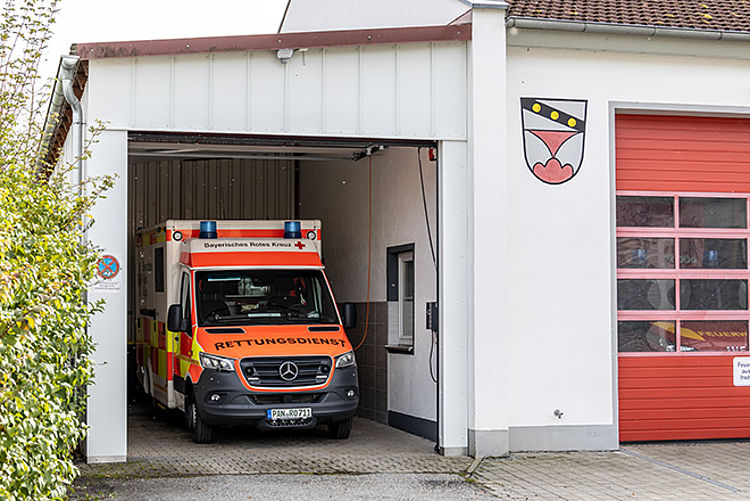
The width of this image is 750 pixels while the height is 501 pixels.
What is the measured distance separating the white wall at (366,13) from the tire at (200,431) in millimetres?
5574

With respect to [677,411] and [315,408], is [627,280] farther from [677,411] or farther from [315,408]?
[315,408]

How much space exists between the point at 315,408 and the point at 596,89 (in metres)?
4.82

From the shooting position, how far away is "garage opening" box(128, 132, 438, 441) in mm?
12773

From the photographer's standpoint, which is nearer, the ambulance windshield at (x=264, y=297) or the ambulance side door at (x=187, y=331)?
the ambulance side door at (x=187, y=331)

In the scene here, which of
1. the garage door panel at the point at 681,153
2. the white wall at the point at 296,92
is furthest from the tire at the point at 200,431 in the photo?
the garage door panel at the point at 681,153

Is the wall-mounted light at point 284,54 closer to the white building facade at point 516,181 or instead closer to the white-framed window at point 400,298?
the white building facade at point 516,181

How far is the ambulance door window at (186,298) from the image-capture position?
12883 mm

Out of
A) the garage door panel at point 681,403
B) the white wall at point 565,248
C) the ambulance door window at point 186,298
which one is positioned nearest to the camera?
the white wall at point 565,248

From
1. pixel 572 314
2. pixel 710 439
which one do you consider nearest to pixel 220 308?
pixel 572 314

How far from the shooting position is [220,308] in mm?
12938

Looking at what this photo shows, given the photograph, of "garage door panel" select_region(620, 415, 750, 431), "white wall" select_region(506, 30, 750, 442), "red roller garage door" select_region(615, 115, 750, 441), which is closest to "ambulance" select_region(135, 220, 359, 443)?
"white wall" select_region(506, 30, 750, 442)

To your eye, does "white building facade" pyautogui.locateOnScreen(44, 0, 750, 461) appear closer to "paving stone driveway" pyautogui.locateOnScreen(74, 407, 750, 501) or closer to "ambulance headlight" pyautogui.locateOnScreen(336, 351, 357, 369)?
"paving stone driveway" pyautogui.locateOnScreen(74, 407, 750, 501)

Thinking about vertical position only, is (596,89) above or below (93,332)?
above

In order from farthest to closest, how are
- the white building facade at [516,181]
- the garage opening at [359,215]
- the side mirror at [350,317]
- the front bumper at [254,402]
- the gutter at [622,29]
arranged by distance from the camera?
the side mirror at [350,317]
the garage opening at [359,215]
the front bumper at [254,402]
the gutter at [622,29]
the white building facade at [516,181]
